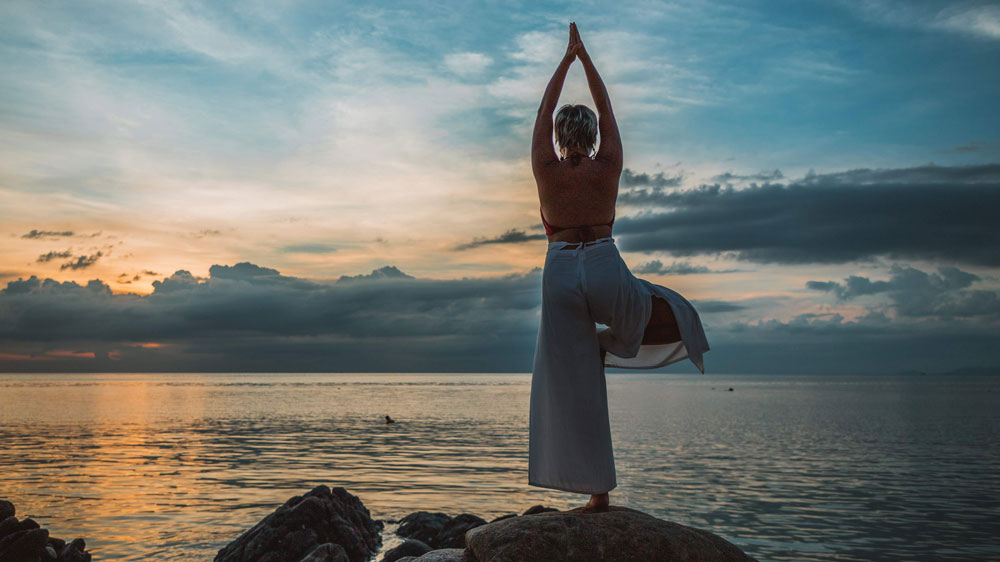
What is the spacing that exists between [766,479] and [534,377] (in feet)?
85.7

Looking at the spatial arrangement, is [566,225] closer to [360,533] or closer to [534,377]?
[534,377]

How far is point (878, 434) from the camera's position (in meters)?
51.0

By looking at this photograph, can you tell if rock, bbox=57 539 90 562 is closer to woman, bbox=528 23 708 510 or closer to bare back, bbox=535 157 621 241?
woman, bbox=528 23 708 510

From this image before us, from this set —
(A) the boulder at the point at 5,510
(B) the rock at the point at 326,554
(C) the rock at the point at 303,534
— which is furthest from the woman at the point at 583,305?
(A) the boulder at the point at 5,510

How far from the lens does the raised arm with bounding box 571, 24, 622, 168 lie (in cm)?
634

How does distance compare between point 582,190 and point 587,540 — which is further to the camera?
point 587,540

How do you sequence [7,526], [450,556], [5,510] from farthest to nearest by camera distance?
[5,510], [7,526], [450,556]

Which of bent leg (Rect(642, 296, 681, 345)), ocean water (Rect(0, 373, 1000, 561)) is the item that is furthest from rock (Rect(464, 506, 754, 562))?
ocean water (Rect(0, 373, 1000, 561))

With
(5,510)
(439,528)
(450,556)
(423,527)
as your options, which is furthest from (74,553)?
(450,556)

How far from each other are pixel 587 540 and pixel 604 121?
3.74 meters

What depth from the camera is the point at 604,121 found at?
6391 mm

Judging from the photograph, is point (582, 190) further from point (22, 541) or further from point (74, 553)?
point (74, 553)

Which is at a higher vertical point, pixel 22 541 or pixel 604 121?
pixel 604 121

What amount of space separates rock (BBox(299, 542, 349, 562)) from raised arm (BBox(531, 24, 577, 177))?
887cm
